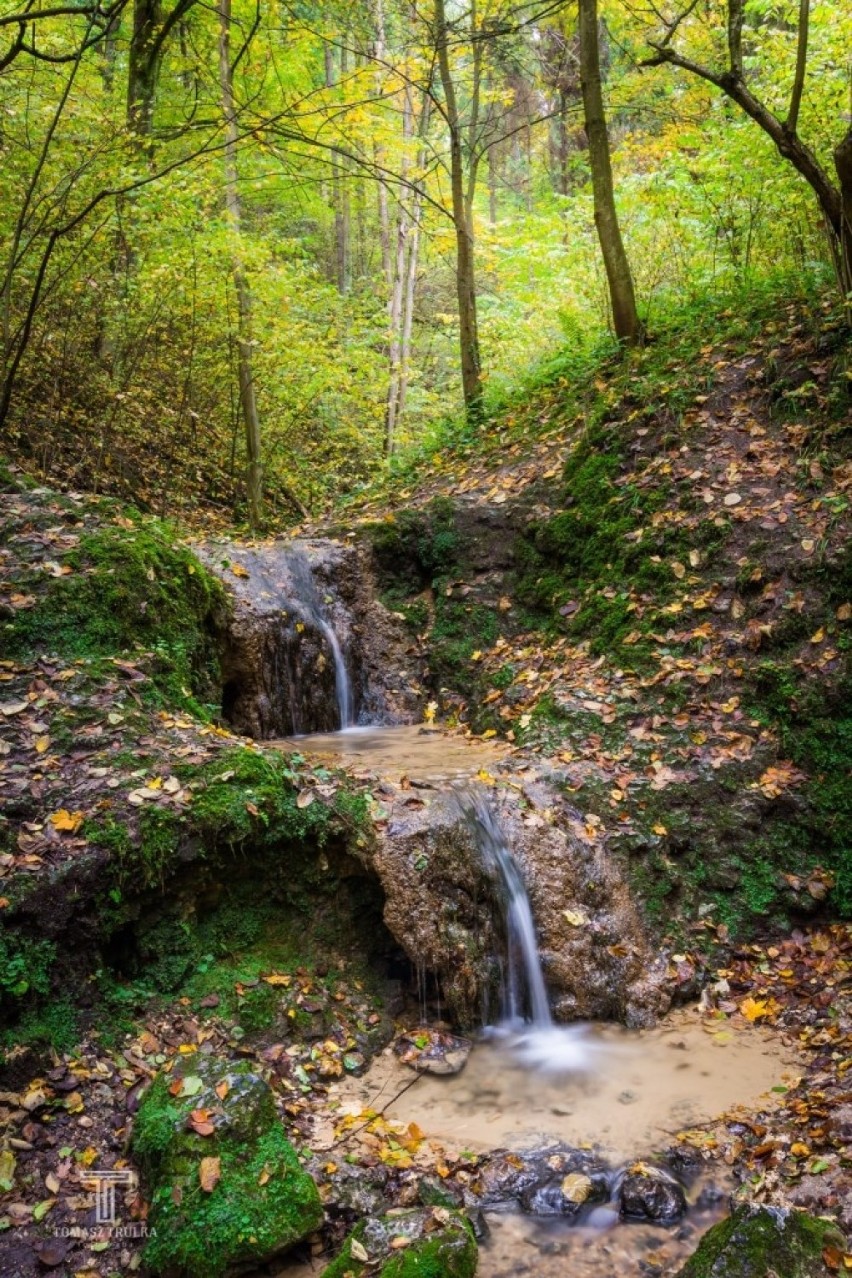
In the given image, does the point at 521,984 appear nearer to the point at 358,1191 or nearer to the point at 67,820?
the point at 358,1191

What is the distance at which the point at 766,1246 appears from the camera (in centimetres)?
267

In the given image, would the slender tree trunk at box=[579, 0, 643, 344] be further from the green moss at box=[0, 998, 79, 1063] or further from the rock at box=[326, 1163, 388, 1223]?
the rock at box=[326, 1163, 388, 1223]

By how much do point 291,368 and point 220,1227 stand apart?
10.6 metres

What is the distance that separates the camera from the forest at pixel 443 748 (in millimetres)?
3525

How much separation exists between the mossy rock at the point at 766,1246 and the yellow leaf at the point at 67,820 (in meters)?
3.31

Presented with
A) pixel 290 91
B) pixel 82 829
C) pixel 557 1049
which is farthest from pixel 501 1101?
pixel 290 91

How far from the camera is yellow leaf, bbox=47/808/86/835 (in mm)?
4297

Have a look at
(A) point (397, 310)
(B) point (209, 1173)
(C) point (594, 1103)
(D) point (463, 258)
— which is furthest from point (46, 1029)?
(A) point (397, 310)

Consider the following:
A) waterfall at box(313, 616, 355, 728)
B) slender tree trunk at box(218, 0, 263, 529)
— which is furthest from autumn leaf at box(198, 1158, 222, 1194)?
slender tree trunk at box(218, 0, 263, 529)

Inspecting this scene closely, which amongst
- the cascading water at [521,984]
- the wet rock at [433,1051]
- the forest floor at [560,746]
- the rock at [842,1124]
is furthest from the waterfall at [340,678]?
the rock at [842,1124]

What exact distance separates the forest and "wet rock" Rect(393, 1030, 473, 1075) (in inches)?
0.8

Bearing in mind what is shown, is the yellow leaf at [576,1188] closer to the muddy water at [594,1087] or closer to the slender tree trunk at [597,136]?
the muddy water at [594,1087]

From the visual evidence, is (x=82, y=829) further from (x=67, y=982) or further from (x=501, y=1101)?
(x=501, y=1101)

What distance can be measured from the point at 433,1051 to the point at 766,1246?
226 centimetres
